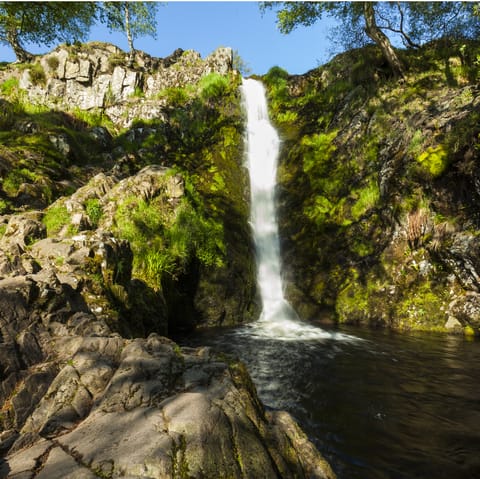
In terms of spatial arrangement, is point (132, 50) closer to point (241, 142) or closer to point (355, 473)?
point (241, 142)

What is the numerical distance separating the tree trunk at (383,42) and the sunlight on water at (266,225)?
6.52 metres

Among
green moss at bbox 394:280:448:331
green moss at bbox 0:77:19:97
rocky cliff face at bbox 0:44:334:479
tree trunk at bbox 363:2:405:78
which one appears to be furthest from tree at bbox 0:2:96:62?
green moss at bbox 394:280:448:331

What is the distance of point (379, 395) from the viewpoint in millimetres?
5184

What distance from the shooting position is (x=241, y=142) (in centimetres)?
1778

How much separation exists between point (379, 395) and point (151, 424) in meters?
4.44

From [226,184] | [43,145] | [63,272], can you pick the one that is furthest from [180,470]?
[43,145]

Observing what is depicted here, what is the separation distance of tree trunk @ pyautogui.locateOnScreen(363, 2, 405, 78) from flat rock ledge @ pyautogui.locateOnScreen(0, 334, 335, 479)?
1628 cm

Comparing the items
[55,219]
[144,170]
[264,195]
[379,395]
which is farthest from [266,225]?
[379,395]

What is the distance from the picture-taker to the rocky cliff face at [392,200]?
9.27 m

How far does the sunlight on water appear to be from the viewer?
9.86m

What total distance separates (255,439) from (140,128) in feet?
67.0

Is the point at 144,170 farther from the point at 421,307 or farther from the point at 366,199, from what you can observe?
the point at 421,307

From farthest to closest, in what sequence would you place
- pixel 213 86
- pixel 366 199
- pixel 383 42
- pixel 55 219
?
pixel 213 86 → pixel 383 42 → pixel 366 199 → pixel 55 219

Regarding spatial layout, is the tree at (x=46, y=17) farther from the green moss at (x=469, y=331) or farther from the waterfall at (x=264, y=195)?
the green moss at (x=469, y=331)
